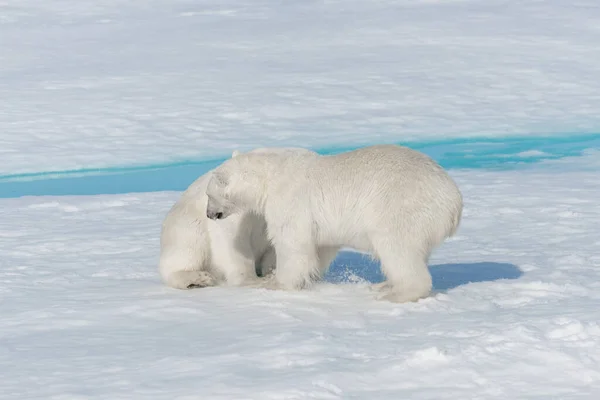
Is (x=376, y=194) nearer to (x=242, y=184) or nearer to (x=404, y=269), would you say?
(x=404, y=269)

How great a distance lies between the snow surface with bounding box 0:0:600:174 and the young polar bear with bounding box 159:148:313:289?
3.67 metres

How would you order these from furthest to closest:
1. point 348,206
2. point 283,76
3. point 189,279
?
point 283,76 → point 189,279 → point 348,206

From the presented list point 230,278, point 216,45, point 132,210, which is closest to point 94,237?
point 132,210

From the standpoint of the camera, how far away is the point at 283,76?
11.0m

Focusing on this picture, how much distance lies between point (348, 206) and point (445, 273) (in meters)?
0.79

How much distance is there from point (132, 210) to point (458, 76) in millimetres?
5483

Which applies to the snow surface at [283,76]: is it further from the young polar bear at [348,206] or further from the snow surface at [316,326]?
the young polar bear at [348,206]

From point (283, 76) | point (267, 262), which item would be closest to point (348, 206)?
point (267, 262)

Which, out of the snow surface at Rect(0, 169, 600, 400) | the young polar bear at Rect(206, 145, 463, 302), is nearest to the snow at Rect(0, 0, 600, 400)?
the snow surface at Rect(0, 169, 600, 400)

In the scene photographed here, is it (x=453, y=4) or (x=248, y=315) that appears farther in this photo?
(x=453, y=4)

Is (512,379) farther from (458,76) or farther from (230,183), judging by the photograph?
(458,76)

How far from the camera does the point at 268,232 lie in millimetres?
4234

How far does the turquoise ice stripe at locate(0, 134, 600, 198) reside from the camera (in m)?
7.77

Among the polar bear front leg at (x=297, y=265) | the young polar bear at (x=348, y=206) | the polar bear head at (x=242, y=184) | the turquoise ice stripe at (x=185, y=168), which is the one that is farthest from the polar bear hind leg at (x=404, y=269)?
the turquoise ice stripe at (x=185, y=168)
